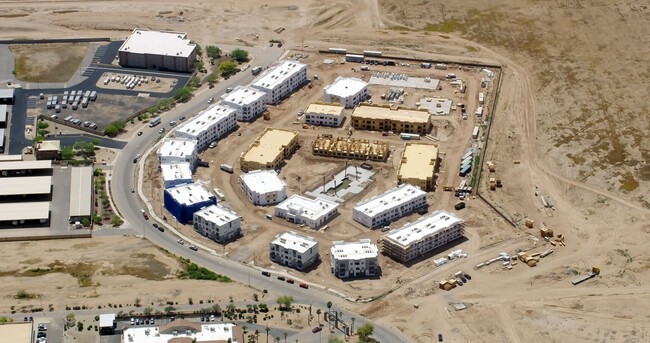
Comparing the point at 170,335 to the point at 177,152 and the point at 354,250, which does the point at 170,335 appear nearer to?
the point at 354,250

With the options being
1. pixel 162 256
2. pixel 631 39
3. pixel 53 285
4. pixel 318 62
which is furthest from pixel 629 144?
pixel 53 285

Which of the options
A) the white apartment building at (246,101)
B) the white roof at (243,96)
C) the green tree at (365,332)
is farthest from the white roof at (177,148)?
the green tree at (365,332)

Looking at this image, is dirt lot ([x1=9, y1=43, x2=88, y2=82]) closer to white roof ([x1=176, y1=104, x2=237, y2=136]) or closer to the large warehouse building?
the large warehouse building

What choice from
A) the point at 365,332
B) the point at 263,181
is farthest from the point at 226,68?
the point at 365,332

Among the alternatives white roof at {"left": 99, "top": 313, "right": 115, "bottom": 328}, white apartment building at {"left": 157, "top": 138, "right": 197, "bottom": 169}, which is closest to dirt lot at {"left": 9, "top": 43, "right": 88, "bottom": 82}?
white apartment building at {"left": 157, "top": 138, "right": 197, "bottom": 169}

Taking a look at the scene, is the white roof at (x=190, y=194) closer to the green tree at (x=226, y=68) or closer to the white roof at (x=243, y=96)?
the white roof at (x=243, y=96)

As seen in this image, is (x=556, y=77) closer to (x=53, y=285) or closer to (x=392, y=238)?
(x=392, y=238)
